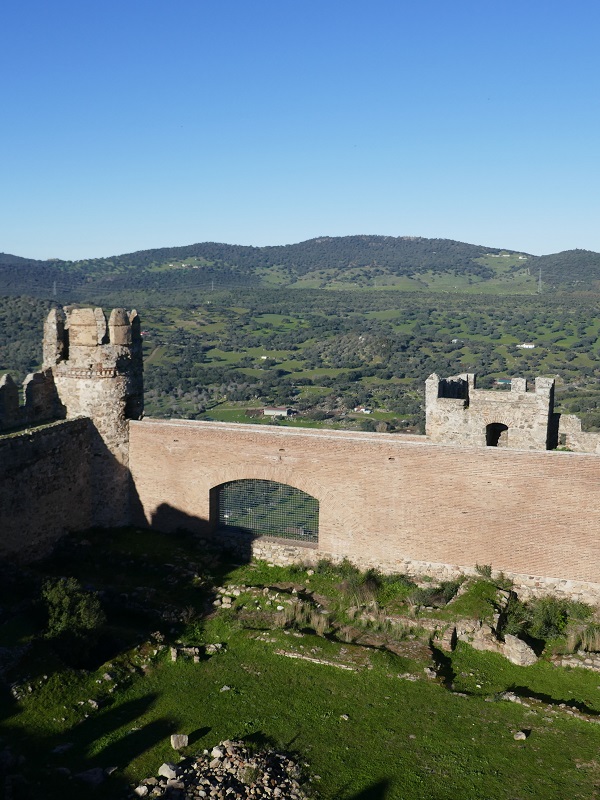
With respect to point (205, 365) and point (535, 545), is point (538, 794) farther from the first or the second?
point (205, 365)

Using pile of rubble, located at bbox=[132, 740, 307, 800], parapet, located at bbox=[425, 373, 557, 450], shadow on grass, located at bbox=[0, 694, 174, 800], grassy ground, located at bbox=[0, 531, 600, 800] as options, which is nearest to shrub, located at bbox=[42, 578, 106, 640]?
grassy ground, located at bbox=[0, 531, 600, 800]

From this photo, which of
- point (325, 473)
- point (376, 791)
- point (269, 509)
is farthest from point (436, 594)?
point (376, 791)

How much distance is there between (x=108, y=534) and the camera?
18.7m

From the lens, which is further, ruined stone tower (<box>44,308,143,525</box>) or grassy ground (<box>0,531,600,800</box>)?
ruined stone tower (<box>44,308,143,525</box>)

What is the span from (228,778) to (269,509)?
9.62 metres

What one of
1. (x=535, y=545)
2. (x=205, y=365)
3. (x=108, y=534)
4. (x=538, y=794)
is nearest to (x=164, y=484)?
(x=108, y=534)

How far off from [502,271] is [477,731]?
120 meters

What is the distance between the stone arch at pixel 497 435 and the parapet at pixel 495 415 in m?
0.31

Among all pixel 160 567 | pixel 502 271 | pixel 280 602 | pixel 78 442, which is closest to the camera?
pixel 280 602

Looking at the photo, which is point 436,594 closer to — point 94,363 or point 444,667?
point 444,667

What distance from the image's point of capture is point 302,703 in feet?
39.5

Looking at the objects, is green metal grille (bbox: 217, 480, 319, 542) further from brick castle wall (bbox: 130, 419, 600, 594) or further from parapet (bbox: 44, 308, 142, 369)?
parapet (bbox: 44, 308, 142, 369)

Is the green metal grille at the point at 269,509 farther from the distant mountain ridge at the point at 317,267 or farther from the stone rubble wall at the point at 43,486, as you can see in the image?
the distant mountain ridge at the point at 317,267

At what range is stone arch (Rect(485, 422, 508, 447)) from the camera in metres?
19.8
